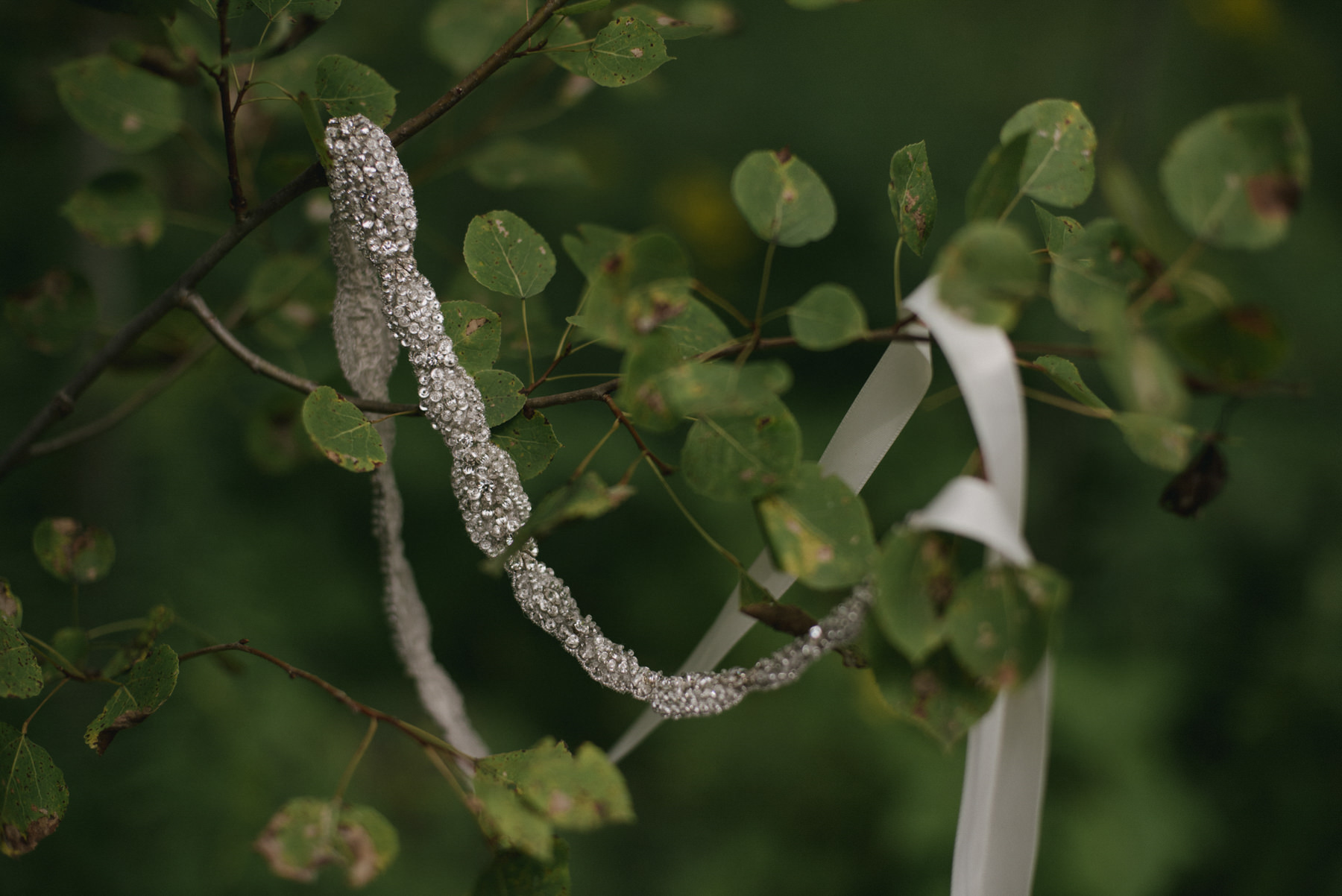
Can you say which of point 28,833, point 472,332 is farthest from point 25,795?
point 472,332

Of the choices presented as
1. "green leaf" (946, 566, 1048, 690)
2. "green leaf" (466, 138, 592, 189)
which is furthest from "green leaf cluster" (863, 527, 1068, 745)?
"green leaf" (466, 138, 592, 189)

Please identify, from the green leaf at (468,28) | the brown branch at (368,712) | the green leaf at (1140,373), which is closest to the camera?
the green leaf at (1140,373)

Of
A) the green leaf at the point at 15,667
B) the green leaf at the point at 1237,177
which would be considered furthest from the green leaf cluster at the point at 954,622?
the green leaf at the point at 15,667

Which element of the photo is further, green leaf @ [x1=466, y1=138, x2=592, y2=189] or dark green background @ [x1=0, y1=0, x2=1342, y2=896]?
dark green background @ [x1=0, y1=0, x2=1342, y2=896]

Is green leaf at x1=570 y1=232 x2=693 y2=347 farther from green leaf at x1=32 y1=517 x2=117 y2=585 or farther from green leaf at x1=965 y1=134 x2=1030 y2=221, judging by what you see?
green leaf at x1=32 y1=517 x2=117 y2=585

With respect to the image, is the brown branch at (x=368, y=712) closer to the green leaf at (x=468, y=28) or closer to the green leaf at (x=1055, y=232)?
the green leaf at (x=1055, y=232)

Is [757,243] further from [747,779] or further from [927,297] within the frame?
[927,297]
